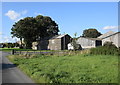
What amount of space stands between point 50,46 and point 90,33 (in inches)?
2131

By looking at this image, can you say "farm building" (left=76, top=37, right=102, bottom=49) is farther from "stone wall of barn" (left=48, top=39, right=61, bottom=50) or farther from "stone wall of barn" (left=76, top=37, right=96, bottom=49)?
"stone wall of barn" (left=48, top=39, right=61, bottom=50)

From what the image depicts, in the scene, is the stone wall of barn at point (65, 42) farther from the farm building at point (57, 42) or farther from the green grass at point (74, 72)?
the green grass at point (74, 72)

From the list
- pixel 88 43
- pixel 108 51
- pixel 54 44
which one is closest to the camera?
pixel 108 51

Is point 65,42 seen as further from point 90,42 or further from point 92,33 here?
point 92,33

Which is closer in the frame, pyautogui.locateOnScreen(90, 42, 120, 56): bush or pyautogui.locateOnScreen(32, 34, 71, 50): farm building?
pyautogui.locateOnScreen(90, 42, 120, 56): bush

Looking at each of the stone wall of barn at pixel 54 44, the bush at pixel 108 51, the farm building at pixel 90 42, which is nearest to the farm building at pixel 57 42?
the stone wall of barn at pixel 54 44

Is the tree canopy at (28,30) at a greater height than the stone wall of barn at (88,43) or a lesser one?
greater

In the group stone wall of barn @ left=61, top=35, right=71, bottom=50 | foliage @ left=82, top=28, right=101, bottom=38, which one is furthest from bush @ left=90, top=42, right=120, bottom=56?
foliage @ left=82, top=28, right=101, bottom=38

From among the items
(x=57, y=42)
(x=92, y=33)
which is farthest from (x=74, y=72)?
(x=92, y=33)

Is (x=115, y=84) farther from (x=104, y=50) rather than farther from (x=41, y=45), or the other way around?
(x=41, y=45)

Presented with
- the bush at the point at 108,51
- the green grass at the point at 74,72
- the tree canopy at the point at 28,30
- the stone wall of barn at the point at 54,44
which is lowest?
the green grass at the point at 74,72

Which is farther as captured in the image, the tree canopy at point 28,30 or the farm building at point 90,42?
the tree canopy at point 28,30

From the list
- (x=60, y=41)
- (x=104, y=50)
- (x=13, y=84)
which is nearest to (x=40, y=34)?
(x=60, y=41)

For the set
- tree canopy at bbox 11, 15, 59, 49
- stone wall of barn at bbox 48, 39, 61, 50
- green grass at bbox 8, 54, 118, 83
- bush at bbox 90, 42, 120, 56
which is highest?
tree canopy at bbox 11, 15, 59, 49
